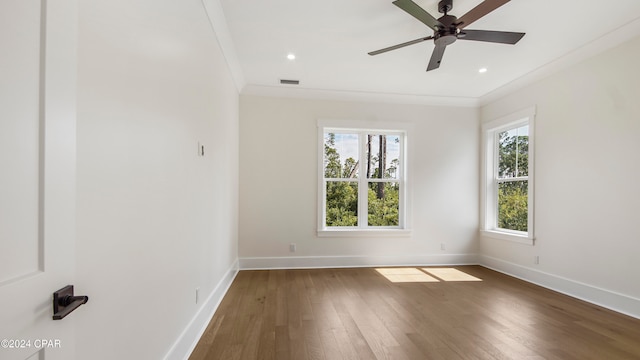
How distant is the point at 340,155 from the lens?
4.56 meters

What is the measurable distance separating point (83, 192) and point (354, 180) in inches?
152

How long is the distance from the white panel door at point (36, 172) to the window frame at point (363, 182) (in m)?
3.64

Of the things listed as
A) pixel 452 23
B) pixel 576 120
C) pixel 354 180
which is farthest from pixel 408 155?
pixel 452 23

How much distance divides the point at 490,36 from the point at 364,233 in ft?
10.0

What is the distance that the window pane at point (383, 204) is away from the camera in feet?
15.1

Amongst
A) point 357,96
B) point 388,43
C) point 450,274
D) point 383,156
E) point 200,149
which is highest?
point 388,43

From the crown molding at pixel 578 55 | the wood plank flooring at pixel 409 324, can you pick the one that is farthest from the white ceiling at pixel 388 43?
the wood plank flooring at pixel 409 324

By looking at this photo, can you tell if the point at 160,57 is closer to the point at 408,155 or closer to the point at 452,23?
the point at 452,23

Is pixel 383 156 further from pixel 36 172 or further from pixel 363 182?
pixel 36 172

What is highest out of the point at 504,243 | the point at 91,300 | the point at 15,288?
the point at 15,288

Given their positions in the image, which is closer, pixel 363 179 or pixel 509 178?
pixel 509 178

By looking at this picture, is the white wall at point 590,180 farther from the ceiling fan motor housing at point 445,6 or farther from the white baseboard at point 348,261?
the ceiling fan motor housing at point 445,6

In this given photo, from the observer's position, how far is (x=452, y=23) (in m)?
2.24

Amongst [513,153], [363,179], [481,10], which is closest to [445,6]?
[481,10]
